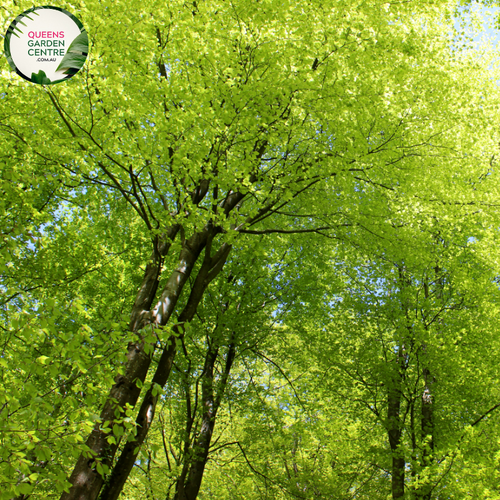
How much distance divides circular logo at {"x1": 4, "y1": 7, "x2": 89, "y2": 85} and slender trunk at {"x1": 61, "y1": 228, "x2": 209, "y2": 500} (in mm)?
3243

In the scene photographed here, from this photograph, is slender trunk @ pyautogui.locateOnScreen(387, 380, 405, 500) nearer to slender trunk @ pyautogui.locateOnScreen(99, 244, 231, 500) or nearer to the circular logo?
slender trunk @ pyautogui.locateOnScreen(99, 244, 231, 500)

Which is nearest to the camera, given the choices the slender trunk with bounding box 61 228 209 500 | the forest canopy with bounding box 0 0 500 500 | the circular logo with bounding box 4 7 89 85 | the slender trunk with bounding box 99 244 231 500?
the forest canopy with bounding box 0 0 500 500

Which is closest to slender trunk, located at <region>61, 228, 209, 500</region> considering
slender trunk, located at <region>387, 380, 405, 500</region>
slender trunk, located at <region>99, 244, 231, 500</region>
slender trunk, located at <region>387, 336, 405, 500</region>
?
slender trunk, located at <region>99, 244, 231, 500</region>

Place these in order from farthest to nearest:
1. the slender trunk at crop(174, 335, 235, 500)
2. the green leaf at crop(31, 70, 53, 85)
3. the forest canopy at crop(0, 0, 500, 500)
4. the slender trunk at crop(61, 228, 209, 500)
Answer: the slender trunk at crop(174, 335, 235, 500), the green leaf at crop(31, 70, 53, 85), the slender trunk at crop(61, 228, 209, 500), the forest canopy at crop(0, 0, 500, 500)

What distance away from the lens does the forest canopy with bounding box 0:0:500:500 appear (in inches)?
169

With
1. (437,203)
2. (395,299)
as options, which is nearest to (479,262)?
(395,299)

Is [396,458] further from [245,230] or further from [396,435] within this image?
[245,230]

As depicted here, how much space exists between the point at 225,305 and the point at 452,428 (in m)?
6.62

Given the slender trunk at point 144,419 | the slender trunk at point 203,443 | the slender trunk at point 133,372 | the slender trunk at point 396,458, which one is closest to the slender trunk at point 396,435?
the slender trunk at point 396,458

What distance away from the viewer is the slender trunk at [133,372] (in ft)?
14.6

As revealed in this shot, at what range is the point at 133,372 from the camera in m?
5.28

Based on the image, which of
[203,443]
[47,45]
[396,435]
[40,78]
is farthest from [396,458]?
[47,45]

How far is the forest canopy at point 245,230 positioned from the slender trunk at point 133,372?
35mm

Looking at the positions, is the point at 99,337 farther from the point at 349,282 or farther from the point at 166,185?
the point at 349,282
